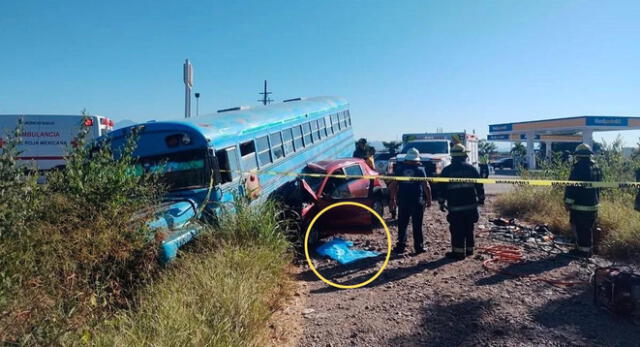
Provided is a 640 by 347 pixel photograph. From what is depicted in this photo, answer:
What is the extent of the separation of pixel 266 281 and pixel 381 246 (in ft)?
10.5

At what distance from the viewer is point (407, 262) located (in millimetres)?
6156

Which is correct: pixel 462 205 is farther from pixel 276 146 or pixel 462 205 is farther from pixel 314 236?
pixel 276 146

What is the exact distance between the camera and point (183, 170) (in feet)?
19.0

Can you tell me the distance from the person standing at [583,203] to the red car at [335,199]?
11.0ft

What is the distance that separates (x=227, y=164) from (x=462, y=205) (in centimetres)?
384

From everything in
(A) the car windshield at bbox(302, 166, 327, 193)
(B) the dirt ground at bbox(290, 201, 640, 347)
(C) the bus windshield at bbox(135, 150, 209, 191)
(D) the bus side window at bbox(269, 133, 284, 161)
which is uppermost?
(D) the bus side window at bbox(269, 133, 284, 161)

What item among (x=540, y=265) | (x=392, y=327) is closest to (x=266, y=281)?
(x=392, y=327)

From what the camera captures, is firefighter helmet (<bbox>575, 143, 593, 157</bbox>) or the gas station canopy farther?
the gas station canopy

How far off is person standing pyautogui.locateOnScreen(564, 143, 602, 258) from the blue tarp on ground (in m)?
3.20

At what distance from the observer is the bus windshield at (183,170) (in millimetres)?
5734

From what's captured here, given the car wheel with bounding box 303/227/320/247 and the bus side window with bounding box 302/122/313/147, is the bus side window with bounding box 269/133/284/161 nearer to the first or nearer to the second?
the bus side window with bounding box 302/122/313/147

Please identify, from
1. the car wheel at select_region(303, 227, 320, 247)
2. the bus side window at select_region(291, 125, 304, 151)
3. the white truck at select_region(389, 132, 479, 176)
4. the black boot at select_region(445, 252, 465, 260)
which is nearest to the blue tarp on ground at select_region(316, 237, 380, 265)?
the car wheel at select_region(303, 227, 320, 247)

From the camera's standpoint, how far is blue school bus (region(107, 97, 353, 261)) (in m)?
5.18

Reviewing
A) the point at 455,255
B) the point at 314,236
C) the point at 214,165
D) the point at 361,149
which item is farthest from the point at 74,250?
the point at 361,149
